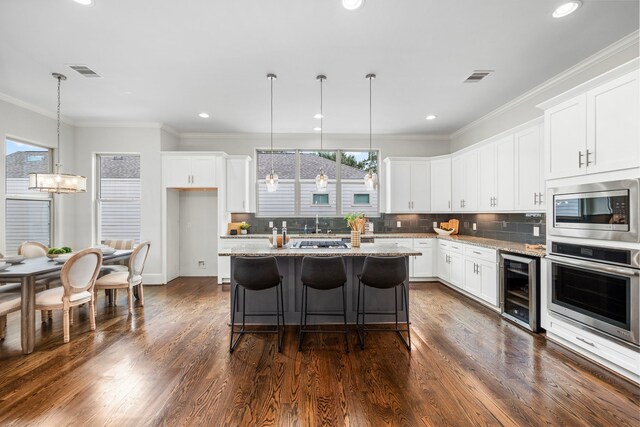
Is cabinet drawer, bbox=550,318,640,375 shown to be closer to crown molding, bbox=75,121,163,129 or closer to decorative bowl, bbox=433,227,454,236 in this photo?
decorative bowl, bbox=433,227,454,236

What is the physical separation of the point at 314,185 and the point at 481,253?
3.47 metres

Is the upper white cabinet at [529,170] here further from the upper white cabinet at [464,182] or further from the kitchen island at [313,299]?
the kitchen island at [313,299]

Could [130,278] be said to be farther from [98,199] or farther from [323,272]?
[323,272]

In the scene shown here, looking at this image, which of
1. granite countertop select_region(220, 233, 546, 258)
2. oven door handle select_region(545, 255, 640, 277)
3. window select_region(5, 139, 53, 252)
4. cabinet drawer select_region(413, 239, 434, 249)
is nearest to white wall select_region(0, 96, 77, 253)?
window select_region(5, 139, 53, 252)

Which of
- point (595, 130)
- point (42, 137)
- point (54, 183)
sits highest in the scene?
point (42, 137)

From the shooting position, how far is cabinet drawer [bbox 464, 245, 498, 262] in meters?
3.99

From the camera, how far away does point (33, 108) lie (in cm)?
466

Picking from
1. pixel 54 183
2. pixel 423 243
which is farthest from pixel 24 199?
pixel 423 243

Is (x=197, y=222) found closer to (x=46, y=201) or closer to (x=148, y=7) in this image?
(x=46, y=201)

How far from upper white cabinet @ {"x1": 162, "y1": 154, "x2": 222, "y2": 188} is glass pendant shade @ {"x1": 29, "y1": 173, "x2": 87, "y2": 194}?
6.22ft

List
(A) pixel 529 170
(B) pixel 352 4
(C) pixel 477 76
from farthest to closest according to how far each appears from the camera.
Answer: (A) pixel 529 170 < (C) pixel 477 76 < (B) pixel 352 4

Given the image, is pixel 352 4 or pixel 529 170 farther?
pixel 529 170

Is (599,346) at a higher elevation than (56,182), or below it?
below

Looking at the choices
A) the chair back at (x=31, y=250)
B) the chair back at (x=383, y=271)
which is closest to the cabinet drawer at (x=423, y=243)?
the chair back at (x=383, y=271)
